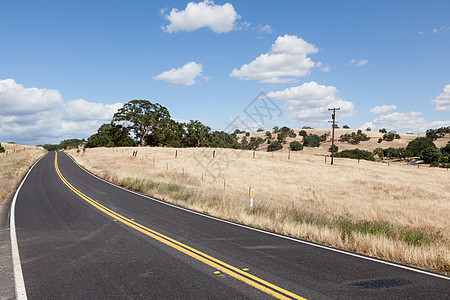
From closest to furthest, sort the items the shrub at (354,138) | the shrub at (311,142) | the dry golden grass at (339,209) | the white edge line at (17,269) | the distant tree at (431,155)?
the white edge line at (17,269) < the dry golden grass at (339,209) < the distant tree at (431,155) < the shrub at (311,142) < the shrub at (354,138)

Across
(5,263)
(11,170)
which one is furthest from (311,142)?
(5,263)

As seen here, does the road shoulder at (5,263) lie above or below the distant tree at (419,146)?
below

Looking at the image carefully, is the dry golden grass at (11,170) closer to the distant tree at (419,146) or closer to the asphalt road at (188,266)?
the asphalt road at (188,266)

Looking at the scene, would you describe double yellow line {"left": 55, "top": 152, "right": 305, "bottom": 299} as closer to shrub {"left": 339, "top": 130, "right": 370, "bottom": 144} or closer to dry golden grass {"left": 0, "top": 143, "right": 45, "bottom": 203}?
dry golden grass {"left": 0, "top": 143, "right": 45, "bottom": 203}

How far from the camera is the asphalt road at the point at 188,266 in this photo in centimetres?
458

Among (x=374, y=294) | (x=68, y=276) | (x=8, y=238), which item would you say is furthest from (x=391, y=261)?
(x=8, y=238)

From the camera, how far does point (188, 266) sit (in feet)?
18.3

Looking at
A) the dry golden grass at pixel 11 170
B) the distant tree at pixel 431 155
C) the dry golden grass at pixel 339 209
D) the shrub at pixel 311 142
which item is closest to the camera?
the dry golden grass at pixel 339 209

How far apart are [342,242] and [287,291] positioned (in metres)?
3.67

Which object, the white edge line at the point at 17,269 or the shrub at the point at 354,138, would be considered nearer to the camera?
the white edge line at the point at 17,269

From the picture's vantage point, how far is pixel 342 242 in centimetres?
739

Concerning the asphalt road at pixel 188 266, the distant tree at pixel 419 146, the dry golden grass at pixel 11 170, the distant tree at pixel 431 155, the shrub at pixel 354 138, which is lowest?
the dry golden grass at pixel 11 170

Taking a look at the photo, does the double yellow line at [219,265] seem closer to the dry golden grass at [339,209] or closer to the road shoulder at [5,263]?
the road shoulder at [5,263]

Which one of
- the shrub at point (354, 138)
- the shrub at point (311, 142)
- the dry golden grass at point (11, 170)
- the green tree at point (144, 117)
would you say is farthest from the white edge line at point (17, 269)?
the shrub at point (354, 138)
